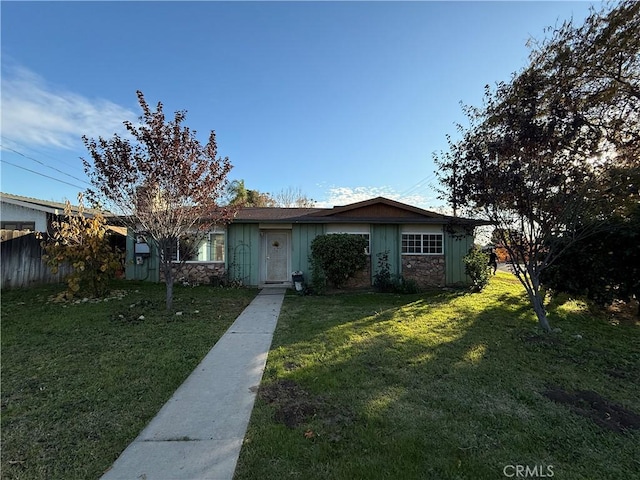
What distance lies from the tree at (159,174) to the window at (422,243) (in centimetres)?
738

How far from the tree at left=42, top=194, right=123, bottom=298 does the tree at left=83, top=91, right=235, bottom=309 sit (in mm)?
1439

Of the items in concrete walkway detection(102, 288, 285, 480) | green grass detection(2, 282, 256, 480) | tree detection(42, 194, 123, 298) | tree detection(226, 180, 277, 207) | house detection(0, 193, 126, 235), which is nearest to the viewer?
concrete walkway detection(102, 288, 285, 480)

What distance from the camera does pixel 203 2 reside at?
24.7ft

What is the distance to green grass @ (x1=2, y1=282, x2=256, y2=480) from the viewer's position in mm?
2496

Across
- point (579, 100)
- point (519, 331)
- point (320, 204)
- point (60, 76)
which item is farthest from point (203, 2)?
point (320, 204)

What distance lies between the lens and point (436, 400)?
3326mm

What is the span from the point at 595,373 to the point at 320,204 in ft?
90.3

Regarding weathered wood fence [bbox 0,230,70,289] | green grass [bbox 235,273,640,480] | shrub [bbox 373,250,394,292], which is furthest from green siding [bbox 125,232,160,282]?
shrub [bbox 373,250,394,292]

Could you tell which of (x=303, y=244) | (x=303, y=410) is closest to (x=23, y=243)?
(x=303, y=244)

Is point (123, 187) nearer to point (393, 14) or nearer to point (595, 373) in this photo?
→ point (393, 14)

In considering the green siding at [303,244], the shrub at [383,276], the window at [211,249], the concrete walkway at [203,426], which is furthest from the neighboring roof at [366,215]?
the concrete walkway at [203,426]

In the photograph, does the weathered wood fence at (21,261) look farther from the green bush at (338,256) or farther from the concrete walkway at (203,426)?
the green bush at (338,256)

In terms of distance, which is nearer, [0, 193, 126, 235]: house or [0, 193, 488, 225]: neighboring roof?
[0, 193, 488, 225]: neighboring roof

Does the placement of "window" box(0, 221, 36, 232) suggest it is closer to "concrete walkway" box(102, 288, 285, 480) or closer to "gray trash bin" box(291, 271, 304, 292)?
"gray trash bin" box(291, 271, 304, 292)
